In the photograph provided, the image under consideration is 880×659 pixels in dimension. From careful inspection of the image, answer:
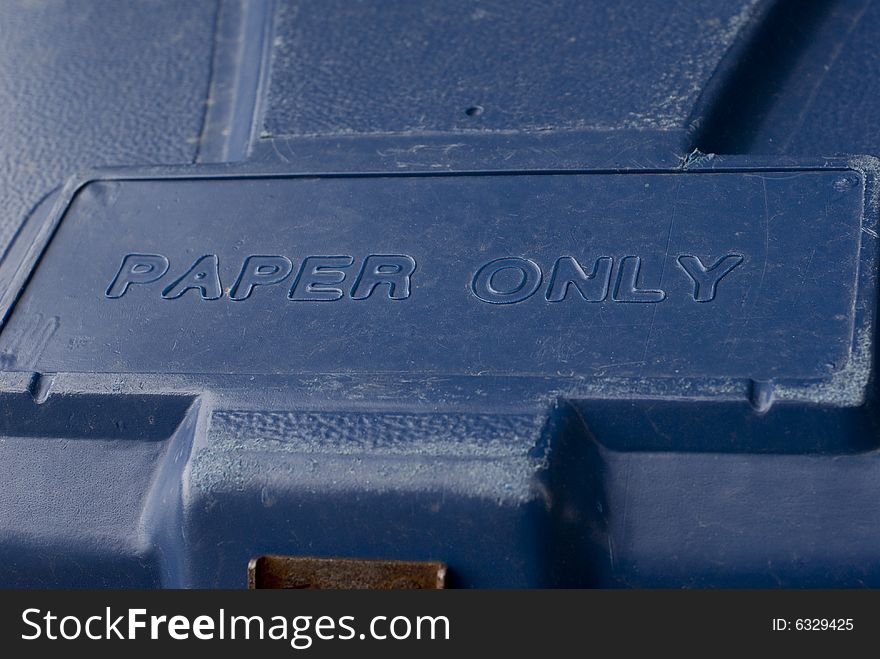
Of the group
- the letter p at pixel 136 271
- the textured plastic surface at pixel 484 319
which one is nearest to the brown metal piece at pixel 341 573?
the textured plastic surface at pixel 484 319

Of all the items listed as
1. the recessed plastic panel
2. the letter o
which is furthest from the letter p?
the letter o

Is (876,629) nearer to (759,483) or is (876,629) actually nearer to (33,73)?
(759,483)

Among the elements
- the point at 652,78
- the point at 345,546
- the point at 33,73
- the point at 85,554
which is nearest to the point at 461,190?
the point at 652,78

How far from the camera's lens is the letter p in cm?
94

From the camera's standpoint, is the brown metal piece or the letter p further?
the letter p

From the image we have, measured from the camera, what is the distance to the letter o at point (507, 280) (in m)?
0.87

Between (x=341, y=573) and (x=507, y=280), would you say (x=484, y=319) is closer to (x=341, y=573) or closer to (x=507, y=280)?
(x=507, y=280)

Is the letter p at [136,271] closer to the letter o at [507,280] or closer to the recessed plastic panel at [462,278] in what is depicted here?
the recessed plastic panel at [462,278]

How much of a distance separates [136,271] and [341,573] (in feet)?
1.13

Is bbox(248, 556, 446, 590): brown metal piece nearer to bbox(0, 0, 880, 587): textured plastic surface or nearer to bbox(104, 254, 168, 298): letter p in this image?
bbox(0, 0, 880, 587): textured plastic surface

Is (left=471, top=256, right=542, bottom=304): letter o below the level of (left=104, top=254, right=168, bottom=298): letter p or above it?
below

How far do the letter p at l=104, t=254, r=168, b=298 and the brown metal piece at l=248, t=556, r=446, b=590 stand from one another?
0.94 ft

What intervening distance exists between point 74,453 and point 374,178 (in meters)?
0.36

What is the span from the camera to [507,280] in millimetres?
880
